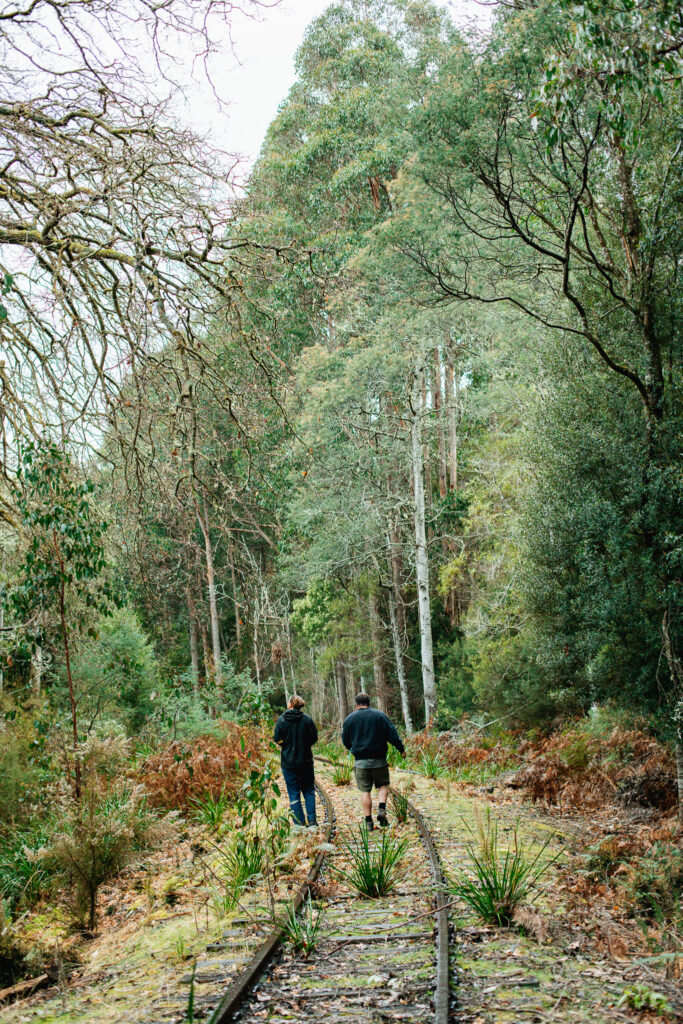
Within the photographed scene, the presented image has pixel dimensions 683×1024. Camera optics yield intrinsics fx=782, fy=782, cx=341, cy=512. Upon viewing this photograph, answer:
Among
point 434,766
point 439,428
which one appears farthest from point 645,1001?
point 439,428

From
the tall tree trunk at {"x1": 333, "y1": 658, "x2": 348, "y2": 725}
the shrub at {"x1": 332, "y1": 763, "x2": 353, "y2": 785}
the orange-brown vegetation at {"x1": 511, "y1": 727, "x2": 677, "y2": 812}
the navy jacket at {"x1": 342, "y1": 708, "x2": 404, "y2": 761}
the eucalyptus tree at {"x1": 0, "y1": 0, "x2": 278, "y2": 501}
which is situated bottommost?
the tall tree trunk at {"x1": 333, "y1": 658, "x2": 348, "y2": 725}

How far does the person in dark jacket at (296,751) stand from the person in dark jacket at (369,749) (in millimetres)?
508

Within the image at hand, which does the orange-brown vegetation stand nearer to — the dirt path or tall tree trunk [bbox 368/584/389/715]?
the dirt path

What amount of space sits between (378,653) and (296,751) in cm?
2011

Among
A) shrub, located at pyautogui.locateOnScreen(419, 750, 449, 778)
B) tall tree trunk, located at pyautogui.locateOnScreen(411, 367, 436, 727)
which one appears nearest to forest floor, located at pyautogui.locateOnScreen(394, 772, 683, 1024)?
shrub, located at pyautogui.locateOnScreen(419, 750, 449, 778)

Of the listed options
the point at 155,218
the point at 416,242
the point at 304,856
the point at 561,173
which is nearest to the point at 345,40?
the point at 416,242

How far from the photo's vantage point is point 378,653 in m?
29.6

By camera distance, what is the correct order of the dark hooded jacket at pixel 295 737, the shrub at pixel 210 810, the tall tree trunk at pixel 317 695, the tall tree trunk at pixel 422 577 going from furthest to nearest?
1. the tall tree trunk at pixel 317 695
2. the tall tree trunk at pixel 422 577
3. the shrub at pixel 210 810
4. the dark hooded jacket at pixel 295 737

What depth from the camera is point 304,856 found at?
870 centimetres

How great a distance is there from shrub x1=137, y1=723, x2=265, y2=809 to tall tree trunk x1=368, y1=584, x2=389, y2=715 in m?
15.5

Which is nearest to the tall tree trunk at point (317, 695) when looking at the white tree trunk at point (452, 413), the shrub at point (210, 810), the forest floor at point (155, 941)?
the white tree trunk at point (452, 413)

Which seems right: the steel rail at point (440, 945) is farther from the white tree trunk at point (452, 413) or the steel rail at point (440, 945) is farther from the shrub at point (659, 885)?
the white tree trunk at point (452, 413)

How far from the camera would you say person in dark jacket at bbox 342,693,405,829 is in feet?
32.2

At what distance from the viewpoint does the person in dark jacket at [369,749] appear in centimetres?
983
